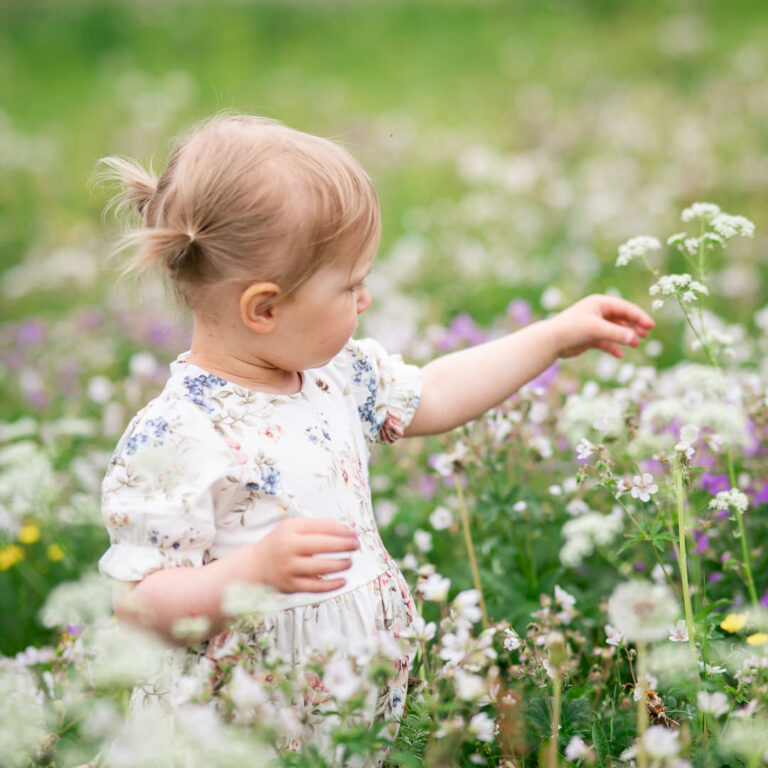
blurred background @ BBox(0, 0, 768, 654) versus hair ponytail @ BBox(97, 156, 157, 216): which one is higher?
blurred background @ BBox(0, 0, 768, 654)

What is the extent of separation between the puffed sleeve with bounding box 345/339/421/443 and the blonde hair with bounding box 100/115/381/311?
0.40m

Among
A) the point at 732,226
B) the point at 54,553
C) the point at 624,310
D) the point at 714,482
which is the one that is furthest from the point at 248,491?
the point at 54,553

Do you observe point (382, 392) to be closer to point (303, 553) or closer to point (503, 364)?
point (503, 364)

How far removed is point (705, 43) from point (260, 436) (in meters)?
8.79

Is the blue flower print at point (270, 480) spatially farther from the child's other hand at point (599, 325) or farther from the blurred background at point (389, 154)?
the child's other hand at point (599, 325)

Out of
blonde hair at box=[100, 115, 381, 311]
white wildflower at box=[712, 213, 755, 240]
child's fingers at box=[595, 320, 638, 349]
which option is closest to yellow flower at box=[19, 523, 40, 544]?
blonde hair at box=[100, 115, 381, 311]

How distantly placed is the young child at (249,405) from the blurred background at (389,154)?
24cm

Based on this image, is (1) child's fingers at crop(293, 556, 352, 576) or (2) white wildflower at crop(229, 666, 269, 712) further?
(1) child's fingers at crop(293, 556, 352, 576)

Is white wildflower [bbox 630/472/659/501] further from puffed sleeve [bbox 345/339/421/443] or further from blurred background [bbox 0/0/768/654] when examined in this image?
blurred background [bbox 0/0/768/654]

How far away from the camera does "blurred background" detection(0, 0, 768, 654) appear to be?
3.48 m

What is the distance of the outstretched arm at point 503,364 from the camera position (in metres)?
2.34

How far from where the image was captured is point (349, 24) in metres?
11.5

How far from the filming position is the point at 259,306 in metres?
1.87

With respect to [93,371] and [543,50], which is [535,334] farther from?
[543,50]
